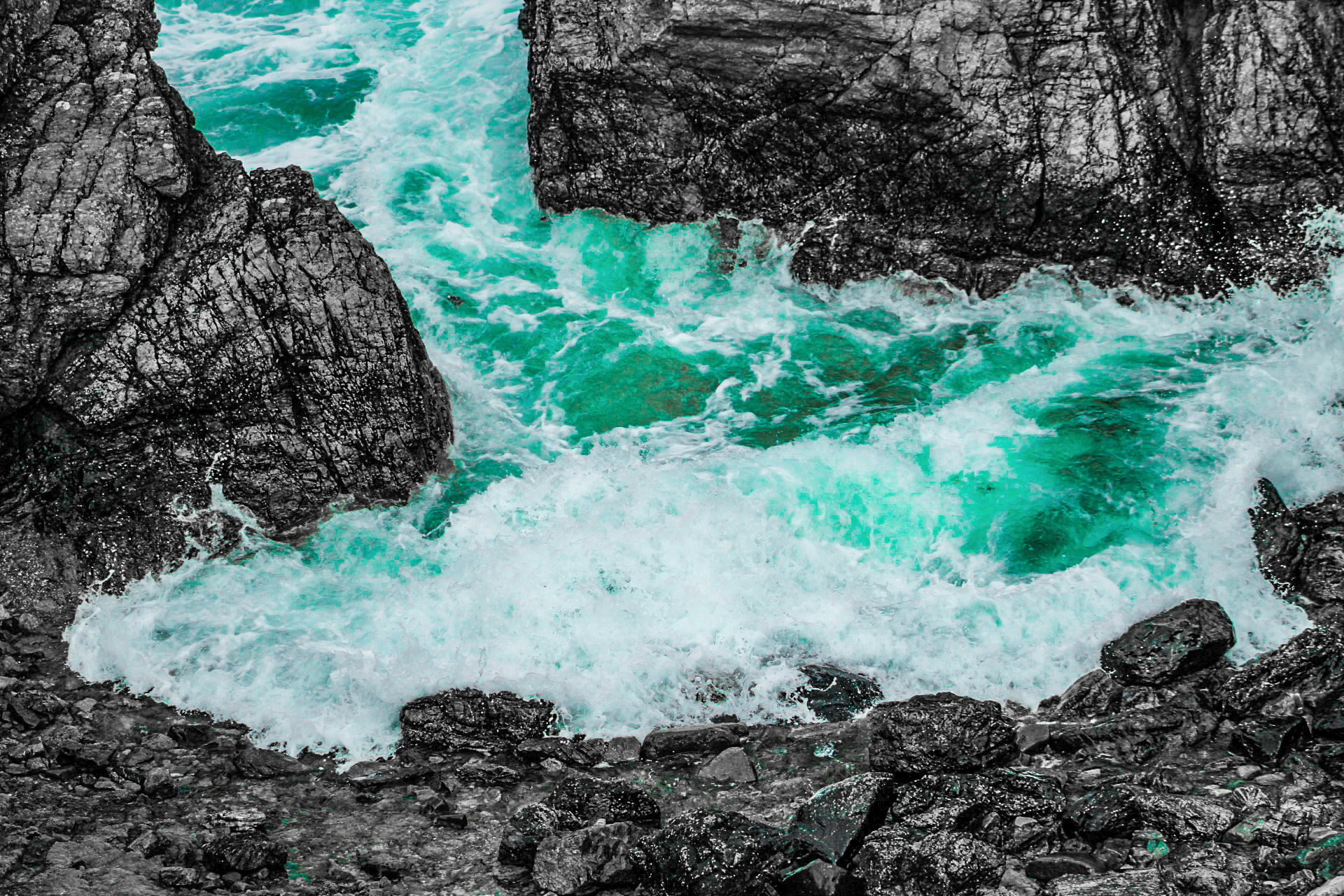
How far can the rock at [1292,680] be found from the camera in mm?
9391

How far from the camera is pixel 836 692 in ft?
35.5

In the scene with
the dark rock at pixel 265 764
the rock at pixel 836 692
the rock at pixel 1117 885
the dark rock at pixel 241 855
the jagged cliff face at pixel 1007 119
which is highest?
the jagged cliff face at pixel 1007 119

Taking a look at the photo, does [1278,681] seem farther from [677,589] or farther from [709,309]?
[709,309]

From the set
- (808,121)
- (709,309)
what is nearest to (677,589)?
(709,309)

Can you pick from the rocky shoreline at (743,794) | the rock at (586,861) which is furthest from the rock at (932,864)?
the rock at (586,861)

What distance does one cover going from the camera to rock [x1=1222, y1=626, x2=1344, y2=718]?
9391 millimetres

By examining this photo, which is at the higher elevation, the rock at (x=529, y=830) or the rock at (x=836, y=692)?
the rock at (x=529, y=830)

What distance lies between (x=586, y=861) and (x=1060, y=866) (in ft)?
11.3

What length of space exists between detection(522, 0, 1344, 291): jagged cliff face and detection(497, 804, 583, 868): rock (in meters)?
9.73

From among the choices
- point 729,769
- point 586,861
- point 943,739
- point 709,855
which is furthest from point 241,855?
point 943,739

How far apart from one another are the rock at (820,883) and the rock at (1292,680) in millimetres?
4224

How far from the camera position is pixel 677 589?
1200 cm

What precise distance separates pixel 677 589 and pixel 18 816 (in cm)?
632

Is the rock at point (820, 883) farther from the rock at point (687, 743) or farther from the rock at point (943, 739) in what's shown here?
the rock at point (687, 743)
